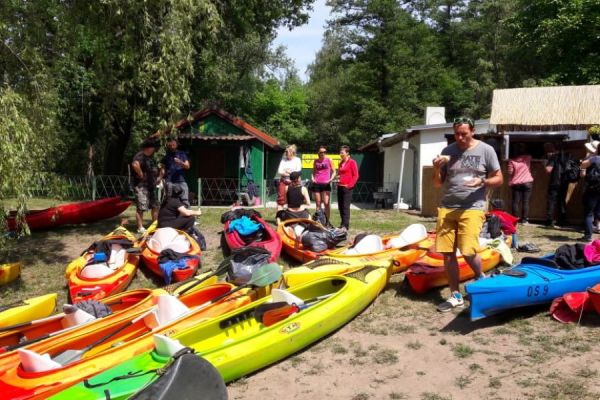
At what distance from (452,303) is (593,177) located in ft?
15.1

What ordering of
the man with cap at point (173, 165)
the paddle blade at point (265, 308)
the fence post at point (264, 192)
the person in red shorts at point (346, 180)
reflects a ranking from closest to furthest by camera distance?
1. the paddle blade at point (265, 308)
2. the man with cap at point (173, 165)
3. the person in red shorts at point (346, 180)
4. the fence post at point (264, 192)

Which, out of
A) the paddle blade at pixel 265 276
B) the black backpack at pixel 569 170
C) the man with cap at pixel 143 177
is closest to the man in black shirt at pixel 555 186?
the black backpack at pixel 569 170

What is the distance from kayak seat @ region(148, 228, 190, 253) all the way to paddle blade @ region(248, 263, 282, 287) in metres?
2.18

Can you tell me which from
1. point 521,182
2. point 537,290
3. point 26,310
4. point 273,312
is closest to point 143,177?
point 26,310

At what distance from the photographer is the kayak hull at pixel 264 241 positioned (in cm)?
786

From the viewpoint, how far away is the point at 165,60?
29.1ft

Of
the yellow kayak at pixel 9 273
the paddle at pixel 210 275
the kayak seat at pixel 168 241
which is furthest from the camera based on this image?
the kayak seat at pixel 168 241

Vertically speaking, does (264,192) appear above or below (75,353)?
above

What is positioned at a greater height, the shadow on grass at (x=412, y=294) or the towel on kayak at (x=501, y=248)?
the towel on kayak at (x=501, y=248)

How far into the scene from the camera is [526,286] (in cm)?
506

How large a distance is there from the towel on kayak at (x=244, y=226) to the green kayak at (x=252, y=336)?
2.74 metres

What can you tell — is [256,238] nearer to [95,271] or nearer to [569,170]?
[95,271]

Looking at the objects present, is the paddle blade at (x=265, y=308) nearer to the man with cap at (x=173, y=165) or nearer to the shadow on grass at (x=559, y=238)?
the man with cap at (x=173, y=165)

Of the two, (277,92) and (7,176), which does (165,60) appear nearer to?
(7,176)
